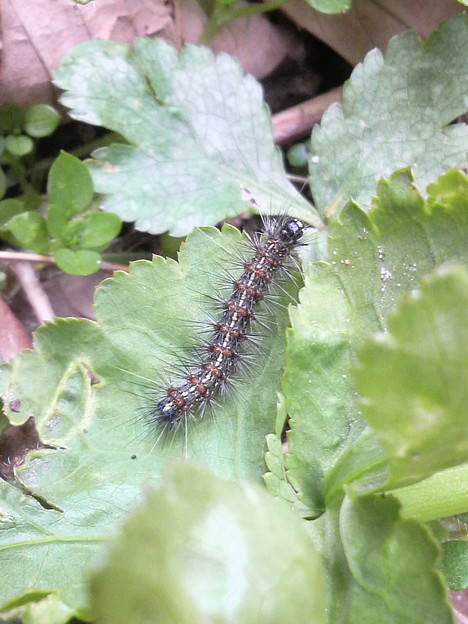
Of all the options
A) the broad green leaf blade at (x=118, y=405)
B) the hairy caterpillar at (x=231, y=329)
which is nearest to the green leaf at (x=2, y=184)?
the broad green leaf blade at (x=118, y=405)

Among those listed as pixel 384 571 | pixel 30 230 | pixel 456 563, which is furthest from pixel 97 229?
pixel 456 563

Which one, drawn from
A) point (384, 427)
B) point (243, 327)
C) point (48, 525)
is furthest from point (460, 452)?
point (48, 525)

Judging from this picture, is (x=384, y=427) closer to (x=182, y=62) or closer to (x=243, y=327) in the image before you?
(x=243, y=327)

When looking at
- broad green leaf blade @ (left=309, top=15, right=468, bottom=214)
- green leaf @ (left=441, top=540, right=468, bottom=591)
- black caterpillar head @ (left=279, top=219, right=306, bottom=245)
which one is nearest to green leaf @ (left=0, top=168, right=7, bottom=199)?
black caterpillar head @ (left=279, top=219, right=306, bottom=245)

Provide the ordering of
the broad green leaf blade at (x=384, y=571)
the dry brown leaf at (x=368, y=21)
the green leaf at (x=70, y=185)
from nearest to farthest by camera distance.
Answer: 1. the broad green leaf blade at (x=384, y=571)
2. the green leaf at (x=70, y=185)
3. the dry brown leaf at (x=368, y=21)

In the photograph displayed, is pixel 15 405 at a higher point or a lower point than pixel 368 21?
lower

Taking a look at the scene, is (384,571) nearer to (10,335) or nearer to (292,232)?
(292,232)

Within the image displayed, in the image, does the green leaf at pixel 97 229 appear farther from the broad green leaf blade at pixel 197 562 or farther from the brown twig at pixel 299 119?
the broad green leaf blade at pixel 197 562
